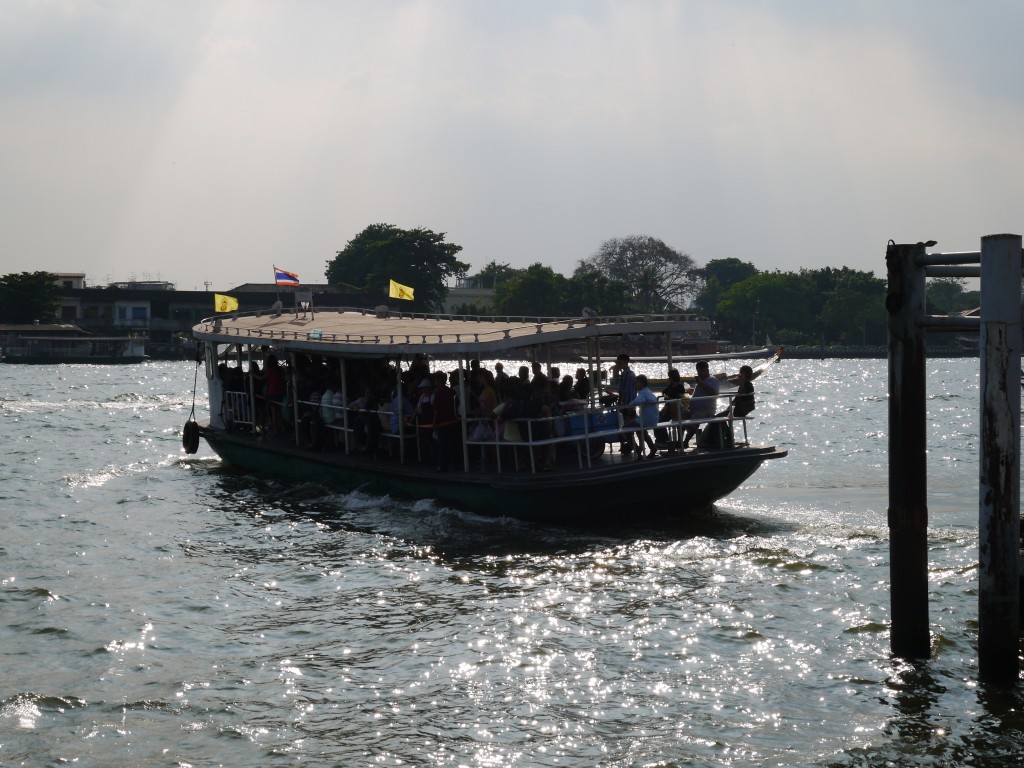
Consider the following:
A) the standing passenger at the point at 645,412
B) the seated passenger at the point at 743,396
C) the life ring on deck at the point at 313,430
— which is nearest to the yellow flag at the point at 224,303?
the life ring on deck at the point at 313,430

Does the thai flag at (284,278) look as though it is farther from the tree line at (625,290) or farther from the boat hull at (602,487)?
the tree line at (625,290)

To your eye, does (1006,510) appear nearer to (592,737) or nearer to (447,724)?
(592,737)

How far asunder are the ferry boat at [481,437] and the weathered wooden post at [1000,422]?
7.18 m

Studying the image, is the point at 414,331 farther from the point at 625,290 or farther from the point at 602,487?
the point at 625,290

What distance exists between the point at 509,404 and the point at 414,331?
4.54 meters

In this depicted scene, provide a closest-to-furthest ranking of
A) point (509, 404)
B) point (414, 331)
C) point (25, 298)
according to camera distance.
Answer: point (509, 404) → point (414, 331) → point (25, 298)

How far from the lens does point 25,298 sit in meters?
119

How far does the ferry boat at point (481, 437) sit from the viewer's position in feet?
58.3

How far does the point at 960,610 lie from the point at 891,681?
2.82 metres

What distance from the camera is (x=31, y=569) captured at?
1727 cm

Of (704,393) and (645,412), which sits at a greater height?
(704,393)

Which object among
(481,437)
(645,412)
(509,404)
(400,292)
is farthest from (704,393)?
(400,292)

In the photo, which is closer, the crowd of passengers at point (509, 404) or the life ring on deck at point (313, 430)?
the crowd of passengers at point (509, 404)

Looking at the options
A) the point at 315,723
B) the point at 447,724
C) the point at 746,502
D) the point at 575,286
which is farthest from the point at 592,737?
the point at 575,286
